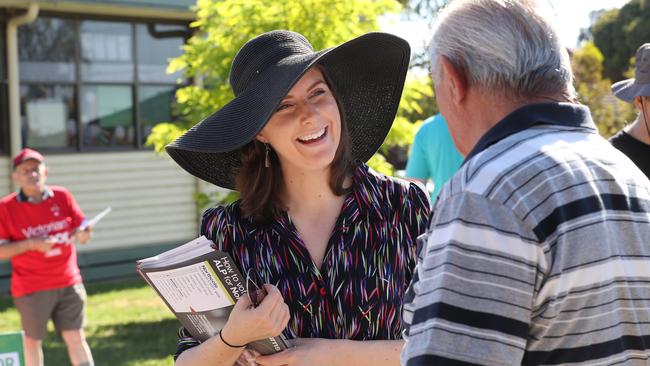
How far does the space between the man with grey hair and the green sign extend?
10.4 feet

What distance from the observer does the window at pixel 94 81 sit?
36.3 feet

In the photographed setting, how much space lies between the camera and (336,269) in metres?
2.46

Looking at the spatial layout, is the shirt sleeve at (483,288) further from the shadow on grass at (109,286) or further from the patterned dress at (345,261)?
the shadow on grass at (109,286)

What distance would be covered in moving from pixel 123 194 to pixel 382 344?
9.75 meters

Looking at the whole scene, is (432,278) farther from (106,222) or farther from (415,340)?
(106,222)

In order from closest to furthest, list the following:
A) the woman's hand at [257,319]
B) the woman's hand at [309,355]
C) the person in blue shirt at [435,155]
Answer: the woman's hand at [257,319] → the woman's hand at [309,355] → the person in blue shirt at [435,155]

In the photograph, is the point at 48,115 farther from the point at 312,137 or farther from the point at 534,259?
the point at 534,259

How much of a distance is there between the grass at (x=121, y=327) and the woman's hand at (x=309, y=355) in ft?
16.8

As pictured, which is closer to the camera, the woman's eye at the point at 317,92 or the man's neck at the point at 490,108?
the man's neck at the point at 490,108

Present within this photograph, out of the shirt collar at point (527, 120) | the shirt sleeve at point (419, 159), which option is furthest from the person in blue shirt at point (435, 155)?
the shirt collar at point (527, 120)

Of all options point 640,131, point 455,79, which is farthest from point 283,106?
point 640,131

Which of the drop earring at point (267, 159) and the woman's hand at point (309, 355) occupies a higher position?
the drop earring at point (267, 159)

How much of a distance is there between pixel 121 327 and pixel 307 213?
6629mm

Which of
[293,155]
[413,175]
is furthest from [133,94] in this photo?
[293,155]
